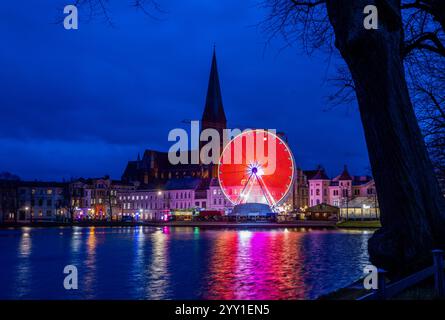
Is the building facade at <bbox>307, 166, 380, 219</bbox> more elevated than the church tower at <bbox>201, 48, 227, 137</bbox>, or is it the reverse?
the church tower at <bbox>201, 48, 227, 137</bbox>

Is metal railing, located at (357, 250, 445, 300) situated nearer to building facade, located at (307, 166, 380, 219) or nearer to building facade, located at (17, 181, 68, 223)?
building facade, located at (307, 166, 380, 219)

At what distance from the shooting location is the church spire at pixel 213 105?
178000 mm

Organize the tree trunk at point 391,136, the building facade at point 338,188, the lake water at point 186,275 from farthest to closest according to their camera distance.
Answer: the building facade at point 338,188 → the lake water at point 186,275 → the tree trunk at point 391,136

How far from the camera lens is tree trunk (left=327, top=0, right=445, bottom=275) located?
12375 millimetres

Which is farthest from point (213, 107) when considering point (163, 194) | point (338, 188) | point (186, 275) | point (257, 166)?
point (186, 275)

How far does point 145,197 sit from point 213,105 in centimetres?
3636

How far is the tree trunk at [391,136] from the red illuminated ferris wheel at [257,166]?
7622 cm

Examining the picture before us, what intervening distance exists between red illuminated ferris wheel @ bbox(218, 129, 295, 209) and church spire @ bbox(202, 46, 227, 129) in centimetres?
7762

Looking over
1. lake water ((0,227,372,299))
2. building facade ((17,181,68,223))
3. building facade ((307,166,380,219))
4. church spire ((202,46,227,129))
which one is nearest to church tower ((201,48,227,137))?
church spire ((202,46,227,129))

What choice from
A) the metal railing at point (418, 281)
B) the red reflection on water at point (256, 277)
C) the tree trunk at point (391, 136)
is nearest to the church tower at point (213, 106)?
the red reflection on water at point (256, 277)

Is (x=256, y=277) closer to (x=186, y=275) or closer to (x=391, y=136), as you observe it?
(x=186, y=275)

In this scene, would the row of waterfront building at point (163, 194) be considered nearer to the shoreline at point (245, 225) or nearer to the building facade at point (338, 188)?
the building facade at point (338, 188)

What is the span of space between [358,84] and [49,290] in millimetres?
13556

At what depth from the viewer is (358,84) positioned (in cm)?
1286
